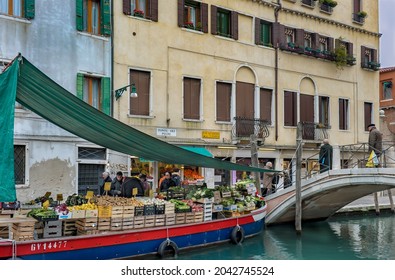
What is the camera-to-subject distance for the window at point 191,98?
1836 cm

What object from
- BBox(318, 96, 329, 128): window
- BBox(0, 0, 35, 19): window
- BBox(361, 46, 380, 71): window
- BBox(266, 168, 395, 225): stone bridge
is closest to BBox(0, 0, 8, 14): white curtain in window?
BBox(0, 0, 35, 19): window

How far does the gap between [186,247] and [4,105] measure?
5.32m

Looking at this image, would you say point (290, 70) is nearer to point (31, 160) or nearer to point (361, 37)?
point (361, 37)

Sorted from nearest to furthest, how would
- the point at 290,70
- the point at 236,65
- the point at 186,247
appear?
the point at 186,247 → the point at 236,65 → the point at 290,70

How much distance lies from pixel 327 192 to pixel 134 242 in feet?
25.5

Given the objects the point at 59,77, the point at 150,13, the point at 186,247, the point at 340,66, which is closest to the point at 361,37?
the point at 340,66

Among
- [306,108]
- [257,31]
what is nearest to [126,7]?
[257,31]

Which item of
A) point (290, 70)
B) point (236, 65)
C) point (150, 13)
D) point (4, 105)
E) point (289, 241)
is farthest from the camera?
point (290, 70)

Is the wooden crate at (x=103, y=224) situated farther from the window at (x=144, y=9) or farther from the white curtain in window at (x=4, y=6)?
the window at (x=144, y=9)

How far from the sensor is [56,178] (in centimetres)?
1529

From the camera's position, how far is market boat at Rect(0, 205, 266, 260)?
362 inches

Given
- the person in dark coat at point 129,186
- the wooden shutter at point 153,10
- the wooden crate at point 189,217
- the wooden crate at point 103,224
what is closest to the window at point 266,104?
the wooden shutter at point 153,10

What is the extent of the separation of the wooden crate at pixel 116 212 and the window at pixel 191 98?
7.82 metres

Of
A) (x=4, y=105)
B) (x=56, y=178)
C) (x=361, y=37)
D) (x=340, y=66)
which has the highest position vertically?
(x=361, y=37)
